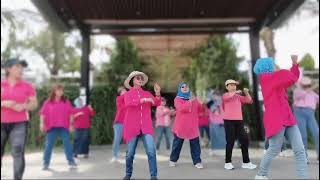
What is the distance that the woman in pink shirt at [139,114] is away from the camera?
1.62m

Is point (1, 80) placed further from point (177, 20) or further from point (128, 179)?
point (177, 20)

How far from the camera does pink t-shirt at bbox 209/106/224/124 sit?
6.41ft

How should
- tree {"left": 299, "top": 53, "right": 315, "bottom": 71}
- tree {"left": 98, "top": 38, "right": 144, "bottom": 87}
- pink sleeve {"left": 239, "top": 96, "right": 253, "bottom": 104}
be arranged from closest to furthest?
1. pink sleeve {"left": 239, "top": 96, "right": 253, "bottom": 104}
2. tree {"left": 299, "top": 53, "right": 315, "bottom": 71}
3. tree {"left": 98, "top": 38, "right": 144, "bottom": 87}

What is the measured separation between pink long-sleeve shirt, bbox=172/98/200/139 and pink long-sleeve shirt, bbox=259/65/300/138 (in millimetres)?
287

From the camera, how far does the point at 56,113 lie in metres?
2.85

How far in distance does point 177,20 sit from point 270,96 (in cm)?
92

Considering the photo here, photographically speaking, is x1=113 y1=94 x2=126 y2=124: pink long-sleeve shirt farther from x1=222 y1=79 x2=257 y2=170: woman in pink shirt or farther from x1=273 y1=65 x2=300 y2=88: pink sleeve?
x1=273 y1=65 x2=300 y2=88: pink sleeve

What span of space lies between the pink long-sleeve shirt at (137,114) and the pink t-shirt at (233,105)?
29cm

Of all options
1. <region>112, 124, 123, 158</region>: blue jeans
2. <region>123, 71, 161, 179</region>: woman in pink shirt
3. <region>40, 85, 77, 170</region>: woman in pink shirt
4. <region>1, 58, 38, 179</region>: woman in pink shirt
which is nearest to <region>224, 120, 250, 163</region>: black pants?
<region>123, 71, 161, 179</region>: woman in pink shirt

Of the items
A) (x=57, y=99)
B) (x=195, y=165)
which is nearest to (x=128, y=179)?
(x=195, y=165)

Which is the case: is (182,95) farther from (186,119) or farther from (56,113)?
(56,113)

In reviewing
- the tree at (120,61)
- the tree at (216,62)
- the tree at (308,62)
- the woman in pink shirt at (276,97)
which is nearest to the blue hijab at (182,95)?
the woman in pink shirt at (276,97)

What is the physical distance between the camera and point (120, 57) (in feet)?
8.02

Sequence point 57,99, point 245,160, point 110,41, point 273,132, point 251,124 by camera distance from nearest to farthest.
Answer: point 273,132 < point 245,160 < point 110,41 < point 57,99 < point 251,124
